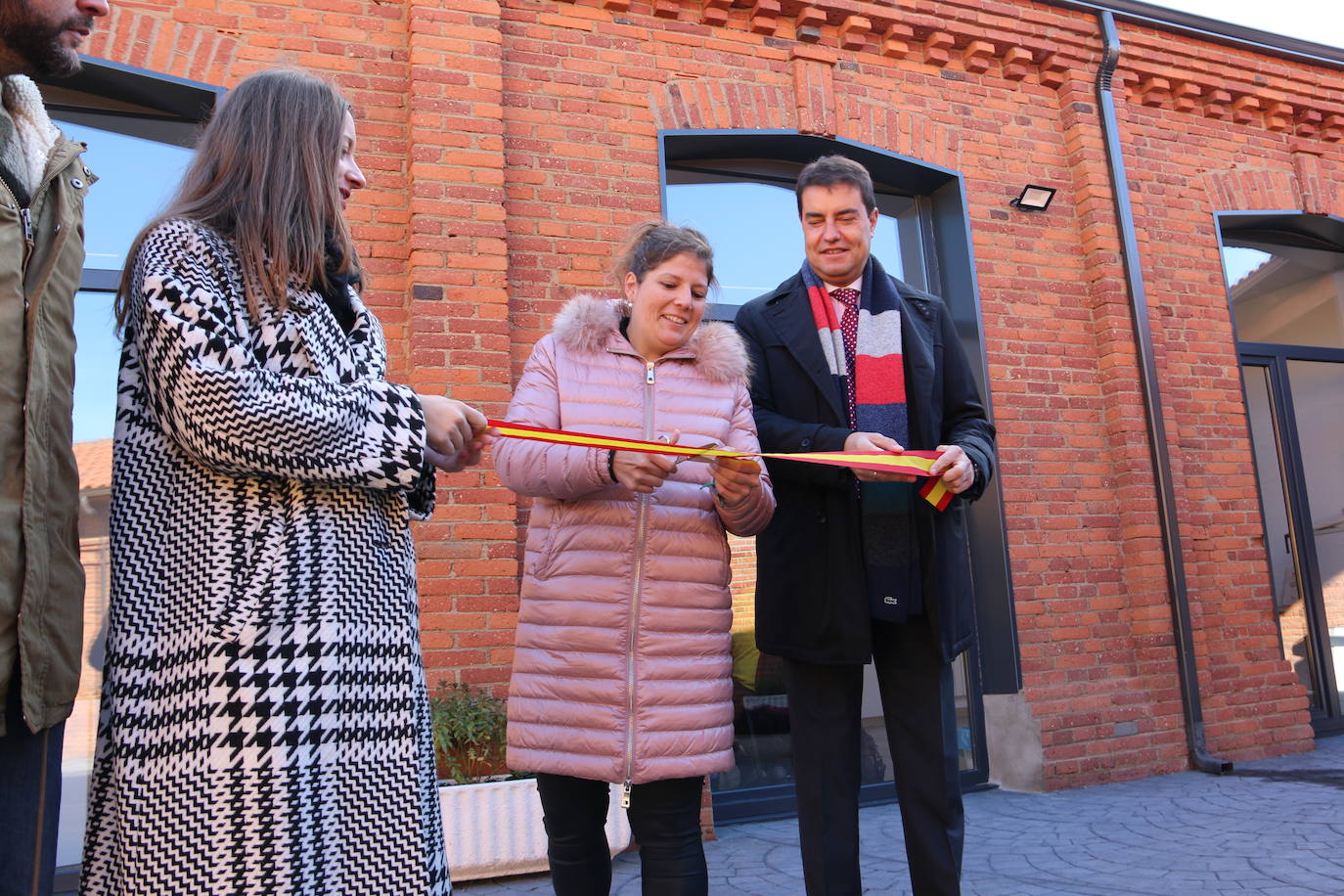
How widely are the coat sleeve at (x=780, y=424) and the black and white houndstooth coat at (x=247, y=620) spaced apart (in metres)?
1.40

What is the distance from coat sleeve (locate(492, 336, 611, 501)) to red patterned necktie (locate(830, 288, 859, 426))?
865mm

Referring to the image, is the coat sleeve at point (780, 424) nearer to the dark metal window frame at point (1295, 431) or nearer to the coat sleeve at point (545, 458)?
the coat sleeve at point (545, 458)

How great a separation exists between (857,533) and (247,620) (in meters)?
1.76

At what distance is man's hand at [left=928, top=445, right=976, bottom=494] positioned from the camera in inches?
106

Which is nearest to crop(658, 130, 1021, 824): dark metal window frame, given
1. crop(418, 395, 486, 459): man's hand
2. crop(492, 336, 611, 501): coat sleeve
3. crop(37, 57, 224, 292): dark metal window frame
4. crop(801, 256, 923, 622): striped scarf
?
crop(37, 57, 224, 292): dark metal window frame

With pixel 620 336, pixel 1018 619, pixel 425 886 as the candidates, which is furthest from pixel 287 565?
pixel 1018 619

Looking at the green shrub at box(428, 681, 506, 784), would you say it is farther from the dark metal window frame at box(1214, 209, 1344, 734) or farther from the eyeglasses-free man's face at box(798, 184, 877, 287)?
the dark metal window frame at box(1214, 209, 1344, 734)

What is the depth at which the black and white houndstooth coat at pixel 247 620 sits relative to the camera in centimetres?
150

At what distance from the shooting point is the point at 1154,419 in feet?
21.1

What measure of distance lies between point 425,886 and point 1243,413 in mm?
6939

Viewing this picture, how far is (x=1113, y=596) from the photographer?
6.28 metres

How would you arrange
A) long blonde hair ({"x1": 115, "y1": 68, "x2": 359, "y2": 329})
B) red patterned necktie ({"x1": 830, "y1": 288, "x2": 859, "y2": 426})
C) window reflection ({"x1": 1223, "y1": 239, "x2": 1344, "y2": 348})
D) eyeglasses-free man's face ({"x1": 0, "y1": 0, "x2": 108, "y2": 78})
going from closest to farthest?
eyeglasses-free man's face ({"x1": 0, "y1": 0, "x2": 108, "y2": 78})
long blonde hair ({"x1": 115, "y1": 68, "x2": 359, "y2": 329})
red patterned necktie ({"x1": 830, "y1": 288, "x2": 859, "y2": 426})
window reflection ({"x1": 1223, "y1": 239, "x2": 1344, "y2": 348})

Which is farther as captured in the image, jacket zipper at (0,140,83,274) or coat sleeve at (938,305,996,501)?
coat sleeve at (938,305,996,501)

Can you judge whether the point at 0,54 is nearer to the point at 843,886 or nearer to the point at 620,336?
the point at 620,336
